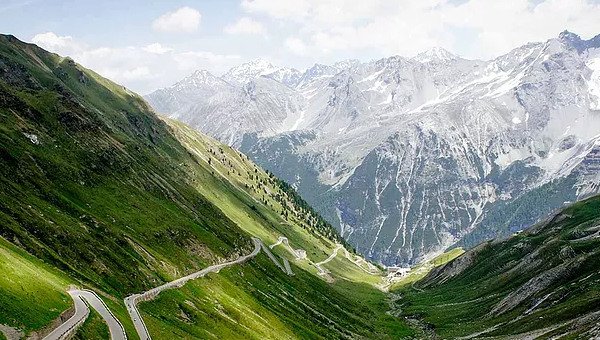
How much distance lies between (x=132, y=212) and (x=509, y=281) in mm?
117832

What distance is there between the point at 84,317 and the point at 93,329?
2.89 meters

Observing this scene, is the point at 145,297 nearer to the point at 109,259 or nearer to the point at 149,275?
the point at 109,259

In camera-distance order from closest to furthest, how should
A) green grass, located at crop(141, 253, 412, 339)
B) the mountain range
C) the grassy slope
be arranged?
1. the mountain range
2. green grass, located at crop(141, 253, 412, 339)
3. the grassy slope

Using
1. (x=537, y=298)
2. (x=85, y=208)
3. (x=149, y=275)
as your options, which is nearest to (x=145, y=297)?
(x=149, y=275)

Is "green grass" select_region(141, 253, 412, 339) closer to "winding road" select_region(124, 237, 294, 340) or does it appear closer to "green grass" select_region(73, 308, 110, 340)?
"winding road" select_region(124, 237, 294, 340)

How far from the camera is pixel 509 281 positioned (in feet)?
557

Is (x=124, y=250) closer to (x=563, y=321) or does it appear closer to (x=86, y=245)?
(x=86, y=245)

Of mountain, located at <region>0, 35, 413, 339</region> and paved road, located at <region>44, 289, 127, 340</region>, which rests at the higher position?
mountain, located at <region>0, 35, 413, 339</region>

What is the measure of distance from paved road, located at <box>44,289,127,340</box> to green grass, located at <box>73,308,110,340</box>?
0.60 metres

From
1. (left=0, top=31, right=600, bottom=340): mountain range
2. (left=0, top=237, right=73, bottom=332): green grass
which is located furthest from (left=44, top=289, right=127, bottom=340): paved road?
(left=0, top=237, right=73, bottom=332): green grass

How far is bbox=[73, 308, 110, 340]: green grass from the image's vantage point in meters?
63.9

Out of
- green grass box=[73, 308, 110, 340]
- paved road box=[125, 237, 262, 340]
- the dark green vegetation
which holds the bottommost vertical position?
green grass box=[73, 308, 110, 340]

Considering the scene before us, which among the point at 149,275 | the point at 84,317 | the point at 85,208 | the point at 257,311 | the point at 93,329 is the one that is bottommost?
the point at 93,329

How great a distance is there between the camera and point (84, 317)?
6900cm
